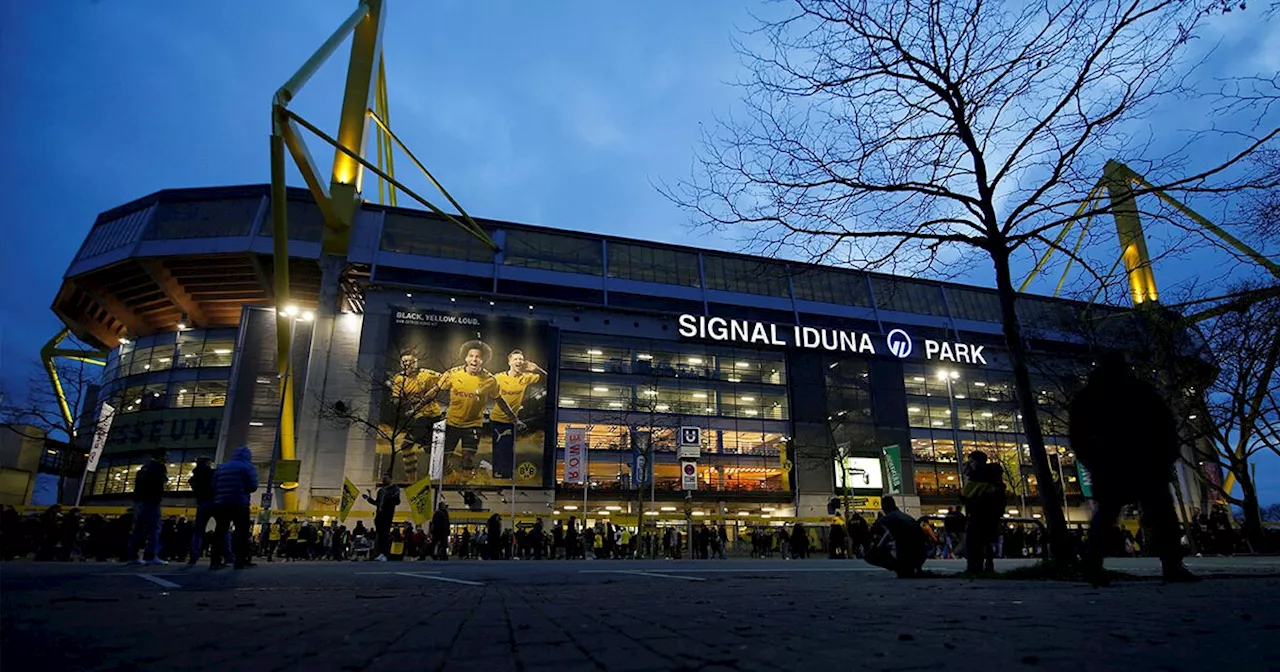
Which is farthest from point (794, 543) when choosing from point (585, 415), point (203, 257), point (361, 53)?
point (203, 257)

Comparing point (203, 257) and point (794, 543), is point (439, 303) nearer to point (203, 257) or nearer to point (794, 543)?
point (203, 257)

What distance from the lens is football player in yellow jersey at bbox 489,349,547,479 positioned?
1544 inches

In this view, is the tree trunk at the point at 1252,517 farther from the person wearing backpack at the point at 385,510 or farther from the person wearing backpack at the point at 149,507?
the person wearing backpack at the point at 149,507

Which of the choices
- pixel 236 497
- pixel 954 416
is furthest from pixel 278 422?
pixel 954 416

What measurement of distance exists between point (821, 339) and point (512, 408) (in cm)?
2407

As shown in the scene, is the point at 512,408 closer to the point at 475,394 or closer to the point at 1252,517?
the point at 475,394

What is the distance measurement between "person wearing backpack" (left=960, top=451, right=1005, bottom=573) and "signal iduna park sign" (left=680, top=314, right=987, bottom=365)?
39.2 metres

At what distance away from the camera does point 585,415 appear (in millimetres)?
44031

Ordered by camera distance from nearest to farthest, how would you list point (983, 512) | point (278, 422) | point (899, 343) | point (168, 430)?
point (983, 512) → point (278, 422) → point (168, 430) → point (899, 343)

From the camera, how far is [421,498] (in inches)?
716

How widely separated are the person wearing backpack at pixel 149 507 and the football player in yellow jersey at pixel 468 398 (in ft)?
93.7

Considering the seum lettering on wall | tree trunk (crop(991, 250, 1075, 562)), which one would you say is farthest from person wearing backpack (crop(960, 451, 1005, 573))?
the seum lettering on wall

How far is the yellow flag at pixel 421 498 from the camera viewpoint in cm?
1800

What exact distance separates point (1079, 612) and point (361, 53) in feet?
153
